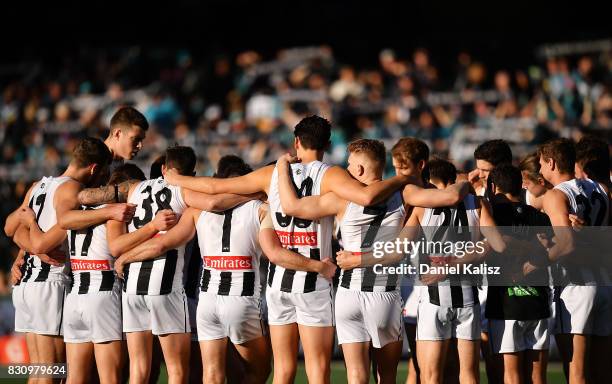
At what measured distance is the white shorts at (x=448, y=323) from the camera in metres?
8.10

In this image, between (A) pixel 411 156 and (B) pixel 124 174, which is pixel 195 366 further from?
(A) pixel 411 156

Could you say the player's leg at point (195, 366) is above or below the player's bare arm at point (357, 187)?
below

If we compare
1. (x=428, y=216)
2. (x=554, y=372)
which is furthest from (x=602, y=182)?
(x=554, y=372)

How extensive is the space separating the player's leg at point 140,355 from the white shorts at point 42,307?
0.91 meters

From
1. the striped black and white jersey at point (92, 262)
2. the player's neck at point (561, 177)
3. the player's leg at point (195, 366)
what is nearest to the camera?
the striped black and white jersey at point (92, 262)

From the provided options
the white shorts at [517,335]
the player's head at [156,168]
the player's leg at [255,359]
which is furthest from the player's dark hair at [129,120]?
the white shorts at [517,335]

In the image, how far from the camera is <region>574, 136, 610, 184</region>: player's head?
9117 mm

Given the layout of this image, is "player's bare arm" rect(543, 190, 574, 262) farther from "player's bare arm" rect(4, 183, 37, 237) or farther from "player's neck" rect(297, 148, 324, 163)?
"player's bare arm" rect(4, 183, 37, 237)

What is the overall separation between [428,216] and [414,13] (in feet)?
52.1

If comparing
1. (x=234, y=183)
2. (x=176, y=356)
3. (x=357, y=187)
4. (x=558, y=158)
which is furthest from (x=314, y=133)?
(x=558, y=158)

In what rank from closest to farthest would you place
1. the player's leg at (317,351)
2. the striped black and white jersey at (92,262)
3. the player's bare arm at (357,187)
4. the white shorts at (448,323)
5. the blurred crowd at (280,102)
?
the player's bare arm at (357,187), the player's leg at (317,351), the white shorts at (448,323), the striped black and white jersey at (92,262), the blurred crowd at (280,102)

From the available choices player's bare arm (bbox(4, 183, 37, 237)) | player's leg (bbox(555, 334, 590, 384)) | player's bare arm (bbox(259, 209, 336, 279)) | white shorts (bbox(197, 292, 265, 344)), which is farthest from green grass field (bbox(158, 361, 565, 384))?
player's bare arm (bbox(259, 209, 336, 279))

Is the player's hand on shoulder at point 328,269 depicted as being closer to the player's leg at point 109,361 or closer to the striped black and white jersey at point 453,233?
the striped black and white jersey at point 453,233

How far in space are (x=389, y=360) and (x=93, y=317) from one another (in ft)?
8.03
